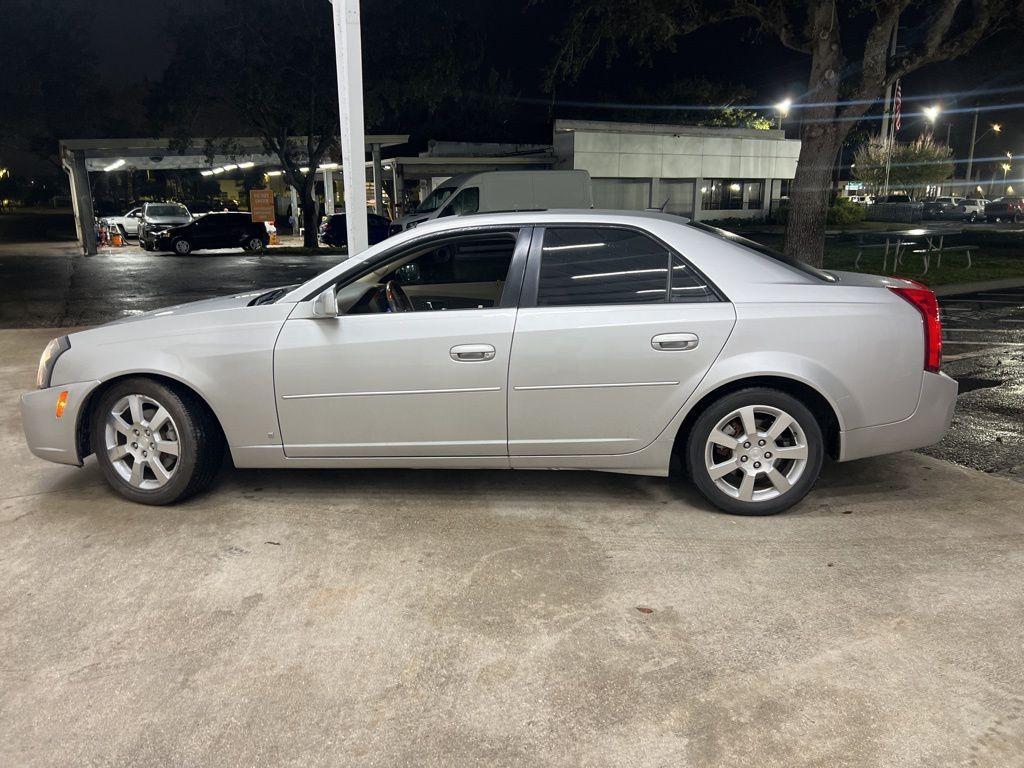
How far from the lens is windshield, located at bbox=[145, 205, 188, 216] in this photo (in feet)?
97.3

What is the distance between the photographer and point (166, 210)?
30.0 m

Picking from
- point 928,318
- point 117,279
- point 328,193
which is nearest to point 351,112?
point 928,318

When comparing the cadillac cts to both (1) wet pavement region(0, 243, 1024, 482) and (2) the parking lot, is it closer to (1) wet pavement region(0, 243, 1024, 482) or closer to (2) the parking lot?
(2) the parking lot

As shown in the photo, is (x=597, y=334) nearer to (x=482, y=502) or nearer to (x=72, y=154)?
(x=482, y=502)

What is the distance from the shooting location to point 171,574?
144 inches

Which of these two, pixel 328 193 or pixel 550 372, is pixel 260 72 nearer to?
pixel 328 193

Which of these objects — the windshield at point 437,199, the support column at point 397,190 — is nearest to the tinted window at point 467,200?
the windshield at point 437,199

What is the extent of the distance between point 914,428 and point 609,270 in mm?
1846

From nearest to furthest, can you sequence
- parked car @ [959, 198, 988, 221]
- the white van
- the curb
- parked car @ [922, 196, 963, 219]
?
the curb, the white van, parked car @ [959, 198, 988, 221], parked car @ [922, 196, 963, 219]

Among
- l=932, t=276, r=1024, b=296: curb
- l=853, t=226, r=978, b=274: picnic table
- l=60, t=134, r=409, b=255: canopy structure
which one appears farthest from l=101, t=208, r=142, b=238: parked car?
l=932, t=276, r=1024, b=296: curb

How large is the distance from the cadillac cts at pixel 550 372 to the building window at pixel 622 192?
34.1 meters

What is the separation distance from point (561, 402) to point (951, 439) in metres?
3.29

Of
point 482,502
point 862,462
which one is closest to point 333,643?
point 482,502

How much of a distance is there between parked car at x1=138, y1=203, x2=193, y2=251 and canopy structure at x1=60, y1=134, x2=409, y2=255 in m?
1.77
